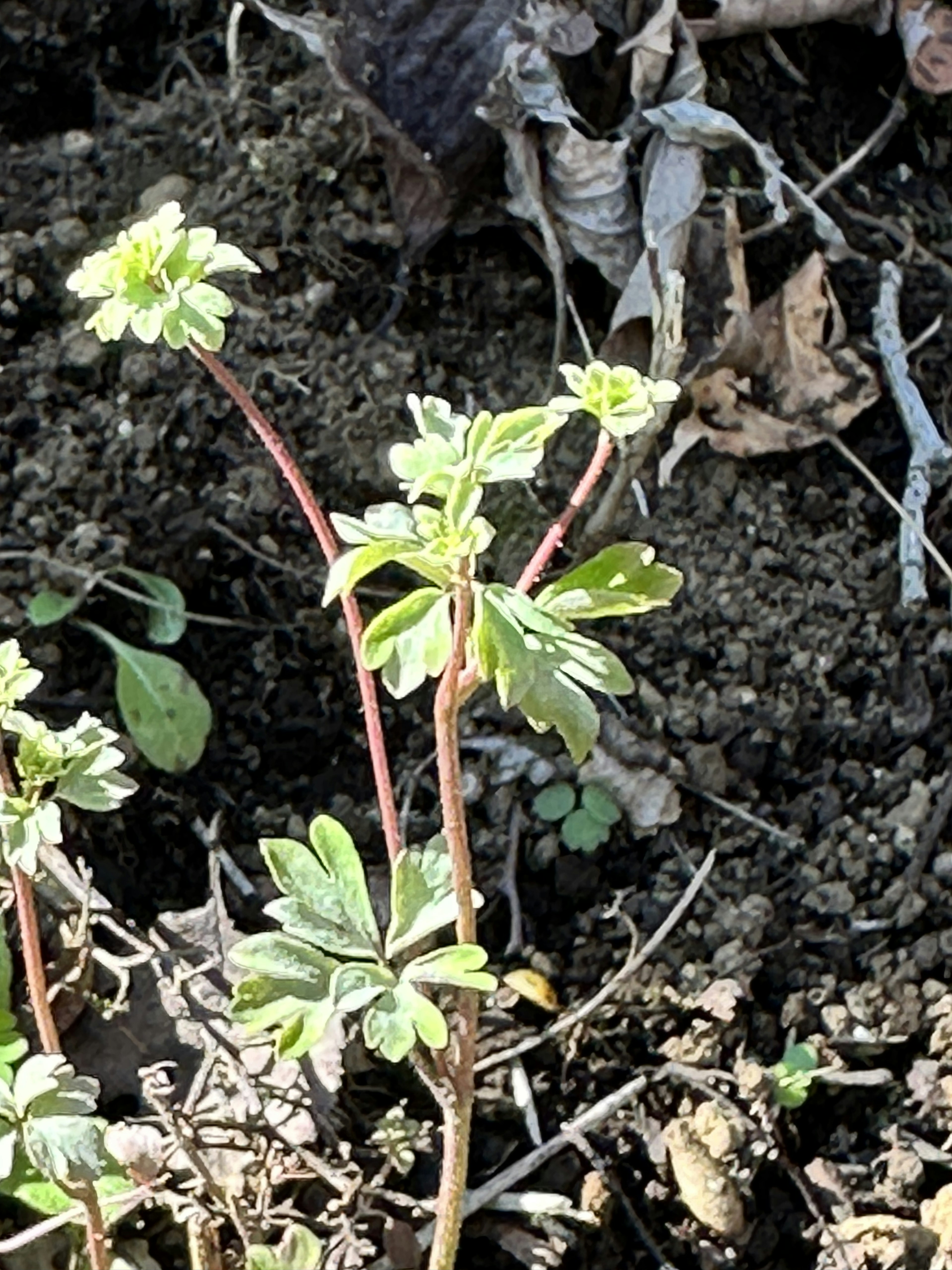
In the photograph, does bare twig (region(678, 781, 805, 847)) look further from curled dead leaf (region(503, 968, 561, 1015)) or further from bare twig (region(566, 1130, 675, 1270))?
bare twig (region(566, 1130, 675, 1270))

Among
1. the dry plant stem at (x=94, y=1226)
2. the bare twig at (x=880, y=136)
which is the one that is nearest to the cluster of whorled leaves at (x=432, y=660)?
the dry plant stem at (x=94, y=1226)

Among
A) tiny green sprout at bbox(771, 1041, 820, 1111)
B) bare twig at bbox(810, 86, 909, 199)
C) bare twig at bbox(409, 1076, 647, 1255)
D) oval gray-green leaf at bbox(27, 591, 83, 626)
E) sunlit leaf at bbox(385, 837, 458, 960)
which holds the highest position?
oval gray-green leaf at bbox(27, 591, 83, 626)

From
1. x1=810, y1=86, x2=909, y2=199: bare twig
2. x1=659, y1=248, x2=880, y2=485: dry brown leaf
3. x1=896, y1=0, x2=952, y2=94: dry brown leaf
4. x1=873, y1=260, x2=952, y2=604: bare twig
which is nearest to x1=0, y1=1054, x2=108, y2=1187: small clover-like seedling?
x1=659, y1=248, x2=880, y2=485: dry brown leaf

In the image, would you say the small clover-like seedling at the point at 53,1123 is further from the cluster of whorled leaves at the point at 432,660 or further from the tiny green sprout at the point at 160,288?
the tiny green sprout at the point at 160,288

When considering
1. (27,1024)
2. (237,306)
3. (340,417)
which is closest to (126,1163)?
(27,1024)

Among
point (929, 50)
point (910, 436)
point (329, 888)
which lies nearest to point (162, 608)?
point (329, 888)

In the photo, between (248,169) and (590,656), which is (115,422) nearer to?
(248,169)

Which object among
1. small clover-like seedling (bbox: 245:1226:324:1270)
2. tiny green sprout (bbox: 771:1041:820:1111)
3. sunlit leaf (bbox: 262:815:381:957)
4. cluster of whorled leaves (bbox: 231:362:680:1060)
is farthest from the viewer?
tiny green sprout (bbox: 771:1041:820:1111)
